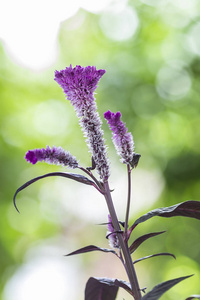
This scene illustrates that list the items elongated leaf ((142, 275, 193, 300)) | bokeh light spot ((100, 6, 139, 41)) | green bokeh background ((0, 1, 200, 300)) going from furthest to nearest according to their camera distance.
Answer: bokeh light spot ((100, 6, 139, 41)) → green bokeh background ((0, 1, 200, 300)) → elongated leaf ((142, 275, 193, 300))

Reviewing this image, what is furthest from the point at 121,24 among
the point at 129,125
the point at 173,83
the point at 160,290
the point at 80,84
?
the point at 160,290

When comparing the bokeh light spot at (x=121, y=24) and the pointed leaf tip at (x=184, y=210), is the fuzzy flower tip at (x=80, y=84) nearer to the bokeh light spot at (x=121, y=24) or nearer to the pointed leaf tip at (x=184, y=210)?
the pointed leaf tip at (x=184, y=210)

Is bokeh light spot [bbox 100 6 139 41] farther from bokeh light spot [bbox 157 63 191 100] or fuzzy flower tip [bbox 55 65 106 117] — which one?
fuzzy flower tip [bbox 55 65 106 117]

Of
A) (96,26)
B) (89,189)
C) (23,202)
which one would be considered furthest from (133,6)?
(23,202)

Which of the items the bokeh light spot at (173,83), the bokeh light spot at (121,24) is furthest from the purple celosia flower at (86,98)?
the bokeh light spot at (121,24)

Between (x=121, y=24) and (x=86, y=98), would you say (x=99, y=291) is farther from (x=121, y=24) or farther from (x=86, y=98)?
(x=121, y=24)

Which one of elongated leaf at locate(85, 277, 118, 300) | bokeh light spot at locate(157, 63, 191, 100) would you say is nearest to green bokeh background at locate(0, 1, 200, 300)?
bokeh light spot at locate(157, 63, 191, 100)
